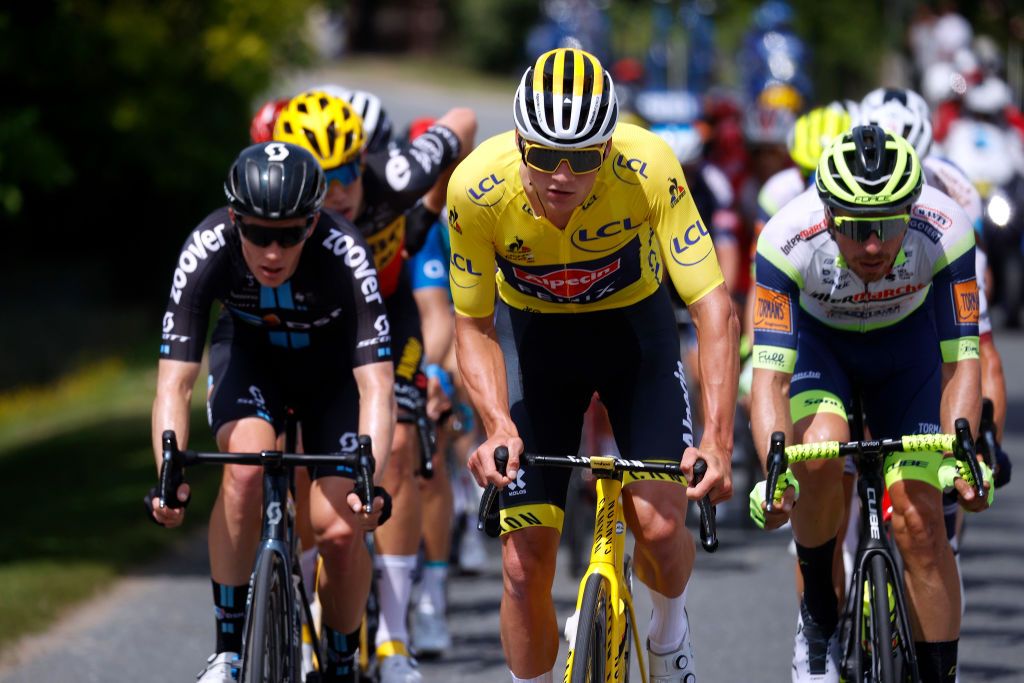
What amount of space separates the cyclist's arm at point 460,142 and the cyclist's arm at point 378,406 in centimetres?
200

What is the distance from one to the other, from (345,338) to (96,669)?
2.46 metres

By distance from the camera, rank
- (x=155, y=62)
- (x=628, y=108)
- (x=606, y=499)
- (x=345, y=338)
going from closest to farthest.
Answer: (x=606, y=499)
(x=345, y=338)
(x=628, y=108)
(x=155, y=62)

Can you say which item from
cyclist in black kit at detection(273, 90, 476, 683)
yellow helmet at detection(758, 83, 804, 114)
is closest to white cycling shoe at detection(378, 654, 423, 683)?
cyclist in black kit at detection(273, 90, 476, 683)

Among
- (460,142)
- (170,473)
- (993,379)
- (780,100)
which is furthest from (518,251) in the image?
(780,100)

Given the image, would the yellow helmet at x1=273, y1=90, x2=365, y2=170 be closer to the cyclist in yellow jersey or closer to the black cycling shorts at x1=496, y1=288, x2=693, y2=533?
the cyclist in yellow jersey

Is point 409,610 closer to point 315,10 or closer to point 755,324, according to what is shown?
point 755,324

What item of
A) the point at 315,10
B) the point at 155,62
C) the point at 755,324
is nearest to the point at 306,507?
the point at 755,324

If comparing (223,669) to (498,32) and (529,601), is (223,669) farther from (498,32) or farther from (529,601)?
(498,32)

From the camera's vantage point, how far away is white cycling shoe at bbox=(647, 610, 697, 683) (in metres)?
5.92

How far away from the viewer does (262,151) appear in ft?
20.1

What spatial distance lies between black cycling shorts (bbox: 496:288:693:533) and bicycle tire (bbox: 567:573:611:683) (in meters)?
0.42

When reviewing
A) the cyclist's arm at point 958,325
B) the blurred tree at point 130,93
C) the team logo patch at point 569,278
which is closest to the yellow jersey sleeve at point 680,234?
the team logo patch at point 569,278

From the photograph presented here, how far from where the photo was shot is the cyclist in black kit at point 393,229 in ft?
23.2

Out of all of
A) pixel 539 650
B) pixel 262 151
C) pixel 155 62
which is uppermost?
pixel 155 62
